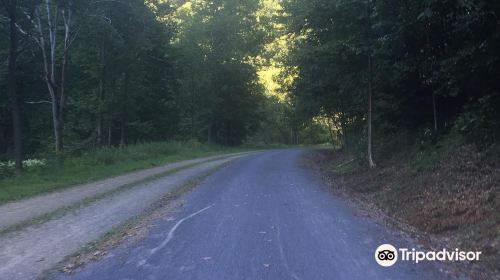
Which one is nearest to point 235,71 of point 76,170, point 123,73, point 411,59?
point 123,73

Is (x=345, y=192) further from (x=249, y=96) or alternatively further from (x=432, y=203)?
(x=249, y=96)

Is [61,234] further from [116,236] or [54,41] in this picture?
[54,41]

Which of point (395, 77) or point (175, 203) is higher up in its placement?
point (395, 77)

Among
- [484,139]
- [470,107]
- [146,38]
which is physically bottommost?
[484,139]

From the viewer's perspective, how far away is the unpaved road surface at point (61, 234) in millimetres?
7438

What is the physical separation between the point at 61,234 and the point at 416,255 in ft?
21.7

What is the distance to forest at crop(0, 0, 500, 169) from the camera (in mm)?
13289

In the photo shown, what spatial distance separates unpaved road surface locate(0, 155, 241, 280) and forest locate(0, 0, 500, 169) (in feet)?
27.1

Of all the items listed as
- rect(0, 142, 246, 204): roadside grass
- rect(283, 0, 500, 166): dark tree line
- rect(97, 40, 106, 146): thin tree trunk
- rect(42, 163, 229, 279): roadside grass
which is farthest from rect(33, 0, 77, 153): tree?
rect(42, 163, 229, 279): roadside grass

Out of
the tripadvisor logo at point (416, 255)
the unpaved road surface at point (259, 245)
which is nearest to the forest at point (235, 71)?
the unpaved road surface at point (259, 245)

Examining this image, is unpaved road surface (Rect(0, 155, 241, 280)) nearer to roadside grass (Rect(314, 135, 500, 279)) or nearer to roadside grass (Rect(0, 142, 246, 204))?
roadside grass (Rect(0, 142, 246, 204))

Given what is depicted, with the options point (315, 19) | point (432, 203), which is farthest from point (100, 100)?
point (432, 203)

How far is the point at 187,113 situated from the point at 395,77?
1606 inches

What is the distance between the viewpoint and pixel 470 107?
14.2 m
